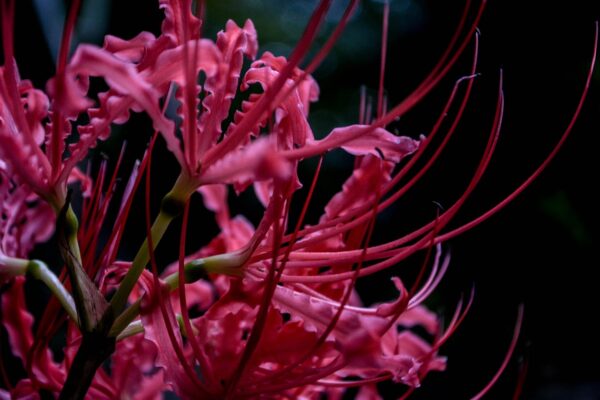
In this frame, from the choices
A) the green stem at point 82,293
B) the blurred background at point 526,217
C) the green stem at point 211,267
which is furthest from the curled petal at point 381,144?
the blurred background at point 526,217

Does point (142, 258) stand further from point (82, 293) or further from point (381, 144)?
point (381, 144)

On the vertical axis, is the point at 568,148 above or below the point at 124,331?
below

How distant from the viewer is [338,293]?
2.42 feet

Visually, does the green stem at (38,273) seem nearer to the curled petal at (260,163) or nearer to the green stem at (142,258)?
the green stem at (142,258)

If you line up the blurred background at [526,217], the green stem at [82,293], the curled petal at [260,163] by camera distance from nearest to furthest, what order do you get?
the curled petal at [260,163], the green stem at [82,293], the blurred background at [526,217]

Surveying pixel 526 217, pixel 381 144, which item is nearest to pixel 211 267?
pixel 381 144

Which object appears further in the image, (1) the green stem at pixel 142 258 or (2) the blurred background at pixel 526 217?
(2) the blurred background at pixel 526 217

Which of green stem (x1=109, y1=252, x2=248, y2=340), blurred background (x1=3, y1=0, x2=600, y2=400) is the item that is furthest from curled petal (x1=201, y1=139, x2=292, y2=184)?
blurred background (x1=3, y1=0, x2=600, y2=400)

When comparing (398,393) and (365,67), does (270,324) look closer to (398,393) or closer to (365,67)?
(398,393)

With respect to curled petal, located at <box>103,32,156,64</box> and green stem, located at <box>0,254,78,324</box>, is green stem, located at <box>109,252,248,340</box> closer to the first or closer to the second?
green stem, located at <box>0,254,78,324</box>

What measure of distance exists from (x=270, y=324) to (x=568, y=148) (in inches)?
95.1

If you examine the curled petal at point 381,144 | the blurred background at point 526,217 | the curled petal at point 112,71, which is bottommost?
the blurred background at point 526,217

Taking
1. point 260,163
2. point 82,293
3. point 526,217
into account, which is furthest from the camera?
point 526,217

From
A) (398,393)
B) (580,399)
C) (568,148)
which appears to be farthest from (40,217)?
(580,399)
